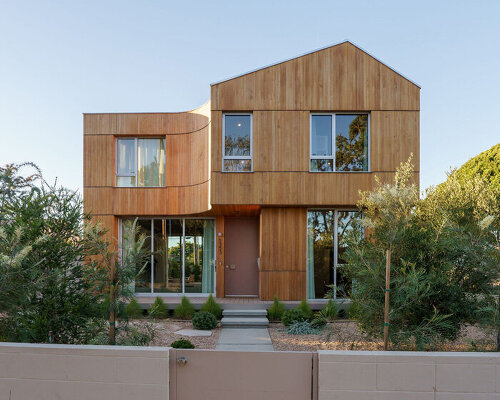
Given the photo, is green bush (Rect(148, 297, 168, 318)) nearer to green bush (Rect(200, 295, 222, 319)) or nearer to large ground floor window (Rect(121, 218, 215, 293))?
green bush (Rect(200, 295, 222, 319))

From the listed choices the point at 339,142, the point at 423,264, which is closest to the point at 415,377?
the point at 423,264

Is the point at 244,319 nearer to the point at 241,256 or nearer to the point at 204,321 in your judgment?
the point at 204,321

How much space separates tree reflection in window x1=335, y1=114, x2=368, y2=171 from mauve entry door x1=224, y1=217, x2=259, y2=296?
311 centimetres

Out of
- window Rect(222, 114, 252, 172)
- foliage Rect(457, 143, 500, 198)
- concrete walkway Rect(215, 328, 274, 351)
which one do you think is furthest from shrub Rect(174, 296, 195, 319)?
foliage Rect(457, 143, 500, 198)

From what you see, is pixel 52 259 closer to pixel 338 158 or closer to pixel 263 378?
pixel 263 378

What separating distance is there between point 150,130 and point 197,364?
8557mm

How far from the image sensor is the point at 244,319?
26.2ft

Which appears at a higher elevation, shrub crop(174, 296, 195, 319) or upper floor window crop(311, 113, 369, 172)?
upper floor window crop(311, 113, 369, 172)

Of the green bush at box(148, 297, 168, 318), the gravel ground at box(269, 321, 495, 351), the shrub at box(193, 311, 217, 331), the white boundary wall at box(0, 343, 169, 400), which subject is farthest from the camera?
the green bush at box(148, 297, 168, 318)

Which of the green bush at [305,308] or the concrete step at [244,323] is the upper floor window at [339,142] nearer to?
the green bush at [305,308]

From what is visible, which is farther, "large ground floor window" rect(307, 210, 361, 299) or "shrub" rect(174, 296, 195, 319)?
"large ground floor window" rect(307, 210, 361, 299)

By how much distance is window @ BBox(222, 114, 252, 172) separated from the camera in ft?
28.8

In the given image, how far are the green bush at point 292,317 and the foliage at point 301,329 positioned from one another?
0.09 meters

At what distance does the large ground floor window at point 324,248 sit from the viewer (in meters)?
9.00
